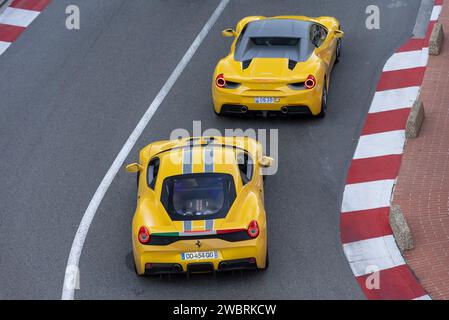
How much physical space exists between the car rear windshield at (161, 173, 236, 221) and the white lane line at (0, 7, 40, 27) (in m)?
8.79

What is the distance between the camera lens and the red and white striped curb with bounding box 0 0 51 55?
19562mm

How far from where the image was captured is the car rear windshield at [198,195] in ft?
40.4

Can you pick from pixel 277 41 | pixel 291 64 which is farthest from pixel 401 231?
pixel 277 41

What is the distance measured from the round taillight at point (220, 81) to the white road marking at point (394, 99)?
8.35 feet

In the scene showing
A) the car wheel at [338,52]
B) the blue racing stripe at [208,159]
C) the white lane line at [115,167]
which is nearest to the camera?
the white lane line at [115,167]

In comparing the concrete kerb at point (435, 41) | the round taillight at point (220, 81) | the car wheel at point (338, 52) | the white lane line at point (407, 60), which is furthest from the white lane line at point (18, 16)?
the concrete kerb at point (435, 41)

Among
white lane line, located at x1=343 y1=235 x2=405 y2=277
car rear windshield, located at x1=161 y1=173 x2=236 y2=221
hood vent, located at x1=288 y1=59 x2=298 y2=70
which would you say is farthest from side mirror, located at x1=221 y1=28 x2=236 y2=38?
Answer: white lane line, located at x1=343 y1=235 x2=405 y2=277

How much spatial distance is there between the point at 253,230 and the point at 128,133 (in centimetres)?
462

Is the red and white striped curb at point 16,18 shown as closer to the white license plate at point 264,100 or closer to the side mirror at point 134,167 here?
the white license plate at point 264,100

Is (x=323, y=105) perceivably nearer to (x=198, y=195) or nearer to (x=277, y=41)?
(x=277, y=41)

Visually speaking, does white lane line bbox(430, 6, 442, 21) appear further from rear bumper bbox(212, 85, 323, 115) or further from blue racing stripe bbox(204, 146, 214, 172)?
blue racing stripe bbox(204, 146, 214, 172)

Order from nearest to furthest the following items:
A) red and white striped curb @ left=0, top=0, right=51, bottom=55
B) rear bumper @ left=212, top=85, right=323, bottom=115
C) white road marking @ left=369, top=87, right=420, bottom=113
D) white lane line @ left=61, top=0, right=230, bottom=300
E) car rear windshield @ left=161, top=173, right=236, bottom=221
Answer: car rear windshield @ left=161, top=173, right=236, bottom=221 → white lane line @ left=61, top=0, right=230, bottom=300 → rear bumper @ left=212, top=85, right=323, bottom=115 → white road marking @ left=369, top=87, right=420, bottom=113 → red and white striped curb @ left=0, top=0, right=51, bottom=55

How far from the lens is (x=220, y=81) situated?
15812mm
